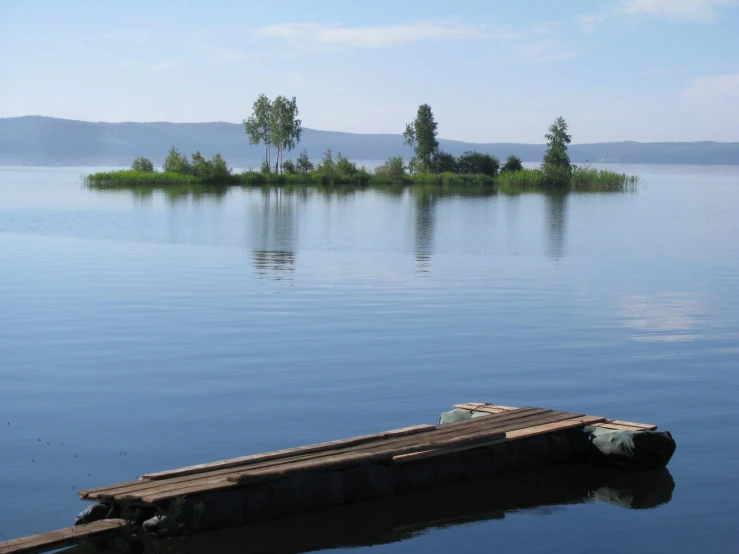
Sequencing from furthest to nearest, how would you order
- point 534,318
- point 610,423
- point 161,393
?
point 534,318 → point 161,393 → point 610,423

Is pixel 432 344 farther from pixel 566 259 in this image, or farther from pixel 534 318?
pixel 566 259

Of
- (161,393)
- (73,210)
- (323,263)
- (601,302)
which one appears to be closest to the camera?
(161,393)

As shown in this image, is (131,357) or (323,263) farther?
(323,263)

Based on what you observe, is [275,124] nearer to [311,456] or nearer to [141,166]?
[141,166]

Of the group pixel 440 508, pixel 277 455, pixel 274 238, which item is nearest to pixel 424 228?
pixel 274 238

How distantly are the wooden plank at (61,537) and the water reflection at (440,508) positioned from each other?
0.25 metres

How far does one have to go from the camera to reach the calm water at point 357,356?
10.1m

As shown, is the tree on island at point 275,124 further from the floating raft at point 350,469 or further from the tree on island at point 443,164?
the floating raft at point 350,469

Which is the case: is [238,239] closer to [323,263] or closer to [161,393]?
[323,263]

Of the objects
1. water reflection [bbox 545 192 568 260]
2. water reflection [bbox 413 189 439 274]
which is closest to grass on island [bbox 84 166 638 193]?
water reflection [bbox 545 192 568 260]

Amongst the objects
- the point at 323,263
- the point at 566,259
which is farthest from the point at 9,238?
the point at 566,259

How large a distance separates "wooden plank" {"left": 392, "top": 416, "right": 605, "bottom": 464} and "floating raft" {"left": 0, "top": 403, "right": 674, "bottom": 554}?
0.04 ft

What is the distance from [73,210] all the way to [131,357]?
42.9 meters

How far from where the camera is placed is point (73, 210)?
56.6 meters
